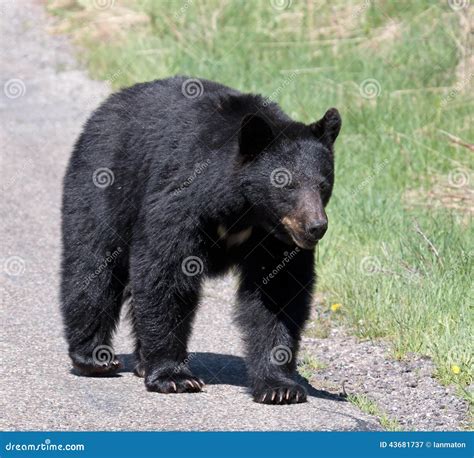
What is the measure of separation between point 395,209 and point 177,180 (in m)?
3.80

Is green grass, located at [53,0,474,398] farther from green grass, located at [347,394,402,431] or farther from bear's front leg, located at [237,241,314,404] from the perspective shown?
→ bear's front leg, located at [237,241,314,404]

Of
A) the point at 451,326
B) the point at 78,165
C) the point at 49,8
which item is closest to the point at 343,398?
the point at 451,326

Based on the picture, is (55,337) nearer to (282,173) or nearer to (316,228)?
(282,173)

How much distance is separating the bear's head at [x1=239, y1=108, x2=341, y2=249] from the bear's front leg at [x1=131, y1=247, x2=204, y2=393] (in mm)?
600

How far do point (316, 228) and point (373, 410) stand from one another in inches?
47.1

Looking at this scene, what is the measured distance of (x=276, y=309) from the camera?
23.2 ft

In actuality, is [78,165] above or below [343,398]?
above

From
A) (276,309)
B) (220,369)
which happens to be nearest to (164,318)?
(276,309)

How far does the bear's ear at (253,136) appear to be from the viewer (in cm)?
678

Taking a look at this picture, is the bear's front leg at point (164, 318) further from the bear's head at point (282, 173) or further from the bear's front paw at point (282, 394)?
the bear's head at point (282, 173)

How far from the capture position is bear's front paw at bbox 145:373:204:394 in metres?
7.07

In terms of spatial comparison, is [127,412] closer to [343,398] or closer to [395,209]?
[343,398]

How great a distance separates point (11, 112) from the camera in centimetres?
1459

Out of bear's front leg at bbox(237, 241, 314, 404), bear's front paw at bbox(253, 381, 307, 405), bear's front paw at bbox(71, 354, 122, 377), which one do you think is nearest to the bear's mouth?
bear's front leg at bbox(237, 241, 314, 404)
